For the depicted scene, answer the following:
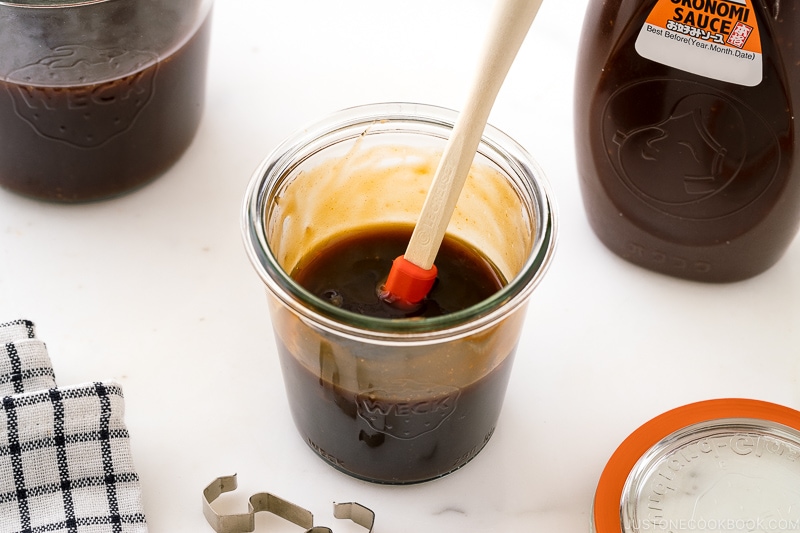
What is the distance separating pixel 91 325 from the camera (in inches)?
38.2

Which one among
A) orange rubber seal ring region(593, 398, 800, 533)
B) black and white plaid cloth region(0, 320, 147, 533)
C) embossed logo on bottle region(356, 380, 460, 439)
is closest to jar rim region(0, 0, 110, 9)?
black and white plaid cloth region(0, 320, 147, 533)

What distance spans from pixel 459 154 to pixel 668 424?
30 cm

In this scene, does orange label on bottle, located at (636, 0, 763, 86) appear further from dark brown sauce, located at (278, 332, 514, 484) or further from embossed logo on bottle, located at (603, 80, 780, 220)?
dark brown sauce, located at (278, 332, 514, 484)

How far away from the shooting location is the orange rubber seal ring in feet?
2.66

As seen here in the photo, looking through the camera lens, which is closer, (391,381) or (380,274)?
(391,381)

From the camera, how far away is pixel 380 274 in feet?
2.86

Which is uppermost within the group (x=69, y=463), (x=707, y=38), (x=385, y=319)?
(x=707, y=38)

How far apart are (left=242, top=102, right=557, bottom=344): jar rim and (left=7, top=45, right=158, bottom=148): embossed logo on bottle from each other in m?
0.24

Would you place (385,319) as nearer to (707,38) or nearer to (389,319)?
(389,319)

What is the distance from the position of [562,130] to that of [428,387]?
498 millimetres

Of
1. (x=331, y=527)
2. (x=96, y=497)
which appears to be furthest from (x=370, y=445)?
(x=96, y=497)

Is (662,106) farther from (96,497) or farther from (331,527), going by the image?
(96,497)

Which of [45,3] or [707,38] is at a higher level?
[707,38]

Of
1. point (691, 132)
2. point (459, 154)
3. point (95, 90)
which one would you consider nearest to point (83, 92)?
point (95, 90)
